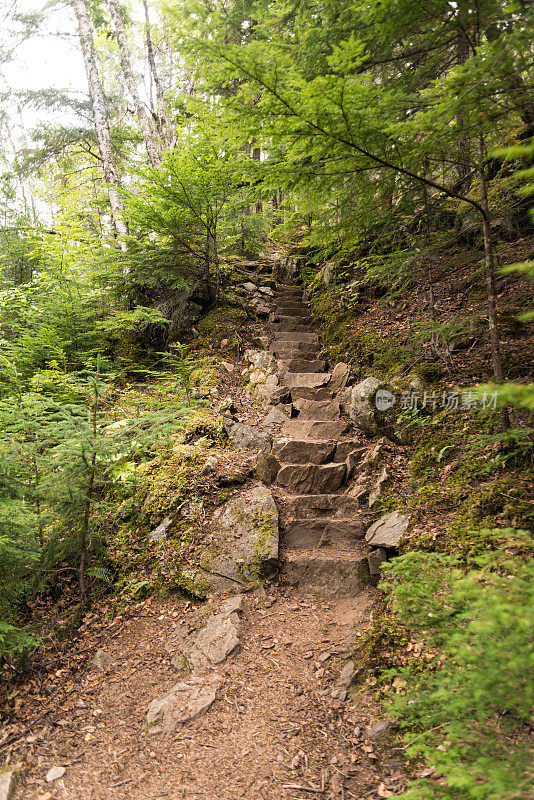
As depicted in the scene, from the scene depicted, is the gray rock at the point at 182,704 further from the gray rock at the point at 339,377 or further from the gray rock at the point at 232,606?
the gray rock at the point at 339,377

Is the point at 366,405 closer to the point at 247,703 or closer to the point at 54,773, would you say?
the point at 247,703

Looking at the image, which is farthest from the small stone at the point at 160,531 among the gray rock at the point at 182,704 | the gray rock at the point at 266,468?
the gray rock at the point at 182,704

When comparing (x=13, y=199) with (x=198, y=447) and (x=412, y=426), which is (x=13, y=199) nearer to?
(x=198, y=447)

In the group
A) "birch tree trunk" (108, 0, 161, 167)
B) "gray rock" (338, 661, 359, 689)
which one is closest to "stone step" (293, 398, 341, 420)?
"gray rock" (338, 661, 359, 689)

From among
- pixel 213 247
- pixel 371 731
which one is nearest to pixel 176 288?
pixel 213 247

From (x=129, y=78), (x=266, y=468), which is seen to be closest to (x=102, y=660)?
(x=266, y=468)

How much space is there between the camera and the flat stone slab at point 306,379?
7.66m

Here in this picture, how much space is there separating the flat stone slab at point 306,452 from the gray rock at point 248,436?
295 millimetres

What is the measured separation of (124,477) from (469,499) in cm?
392

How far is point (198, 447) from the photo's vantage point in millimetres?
5707

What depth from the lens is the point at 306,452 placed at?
5.68 meters

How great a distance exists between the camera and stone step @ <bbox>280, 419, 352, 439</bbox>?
20.2 ft

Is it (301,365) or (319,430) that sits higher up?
(301,365)

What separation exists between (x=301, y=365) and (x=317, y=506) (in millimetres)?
3814
